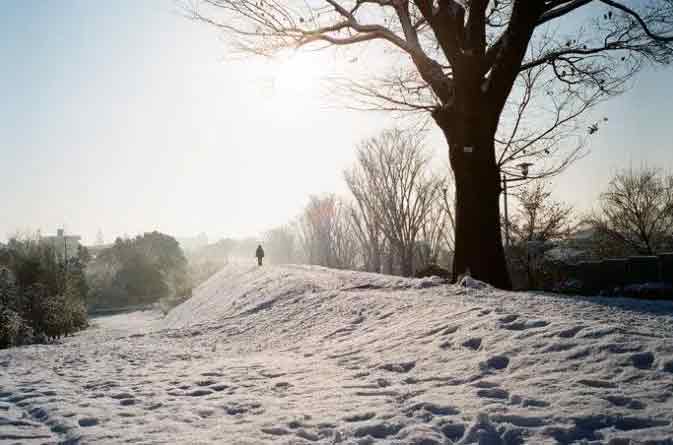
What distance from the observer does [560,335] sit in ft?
11.6

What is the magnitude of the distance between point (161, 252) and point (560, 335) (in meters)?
58.4

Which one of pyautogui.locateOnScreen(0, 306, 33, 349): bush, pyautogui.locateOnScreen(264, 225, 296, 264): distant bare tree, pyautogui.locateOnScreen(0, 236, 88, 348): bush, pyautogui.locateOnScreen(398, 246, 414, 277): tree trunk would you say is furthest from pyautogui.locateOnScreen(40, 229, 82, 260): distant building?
pyautogui.locateOnScreen(264, 225, 296, 264): distant bare tree

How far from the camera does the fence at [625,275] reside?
9.23 meters

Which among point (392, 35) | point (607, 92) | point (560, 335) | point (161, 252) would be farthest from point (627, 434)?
point (161, 252)

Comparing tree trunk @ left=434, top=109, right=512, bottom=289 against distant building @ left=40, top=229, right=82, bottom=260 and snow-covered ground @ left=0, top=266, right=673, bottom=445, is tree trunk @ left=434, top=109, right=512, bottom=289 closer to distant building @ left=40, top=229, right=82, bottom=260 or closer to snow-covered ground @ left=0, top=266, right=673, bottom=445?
snow-covered ground @ left=0, top=266, right=673, bottom=445

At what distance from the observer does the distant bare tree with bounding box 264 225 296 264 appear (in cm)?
7644

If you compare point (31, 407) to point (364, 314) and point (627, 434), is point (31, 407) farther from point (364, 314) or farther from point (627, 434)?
point (627, 434)

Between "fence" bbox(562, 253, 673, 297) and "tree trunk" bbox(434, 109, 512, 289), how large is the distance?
3.80 m

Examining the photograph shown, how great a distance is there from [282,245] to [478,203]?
72106mm

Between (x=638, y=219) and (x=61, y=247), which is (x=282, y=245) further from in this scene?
(x=638, y=219)

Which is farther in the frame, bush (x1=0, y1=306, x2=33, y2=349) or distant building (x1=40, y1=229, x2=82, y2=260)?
distant building (x1=40, y1=229, x2=82, y2=260)

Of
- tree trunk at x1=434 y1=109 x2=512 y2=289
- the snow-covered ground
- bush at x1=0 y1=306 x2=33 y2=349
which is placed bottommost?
bush at x1=0 y1=306 x2=33 y2=349

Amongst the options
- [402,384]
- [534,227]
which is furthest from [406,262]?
[402,384]

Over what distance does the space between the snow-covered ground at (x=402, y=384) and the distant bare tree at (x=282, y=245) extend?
70.4 m
